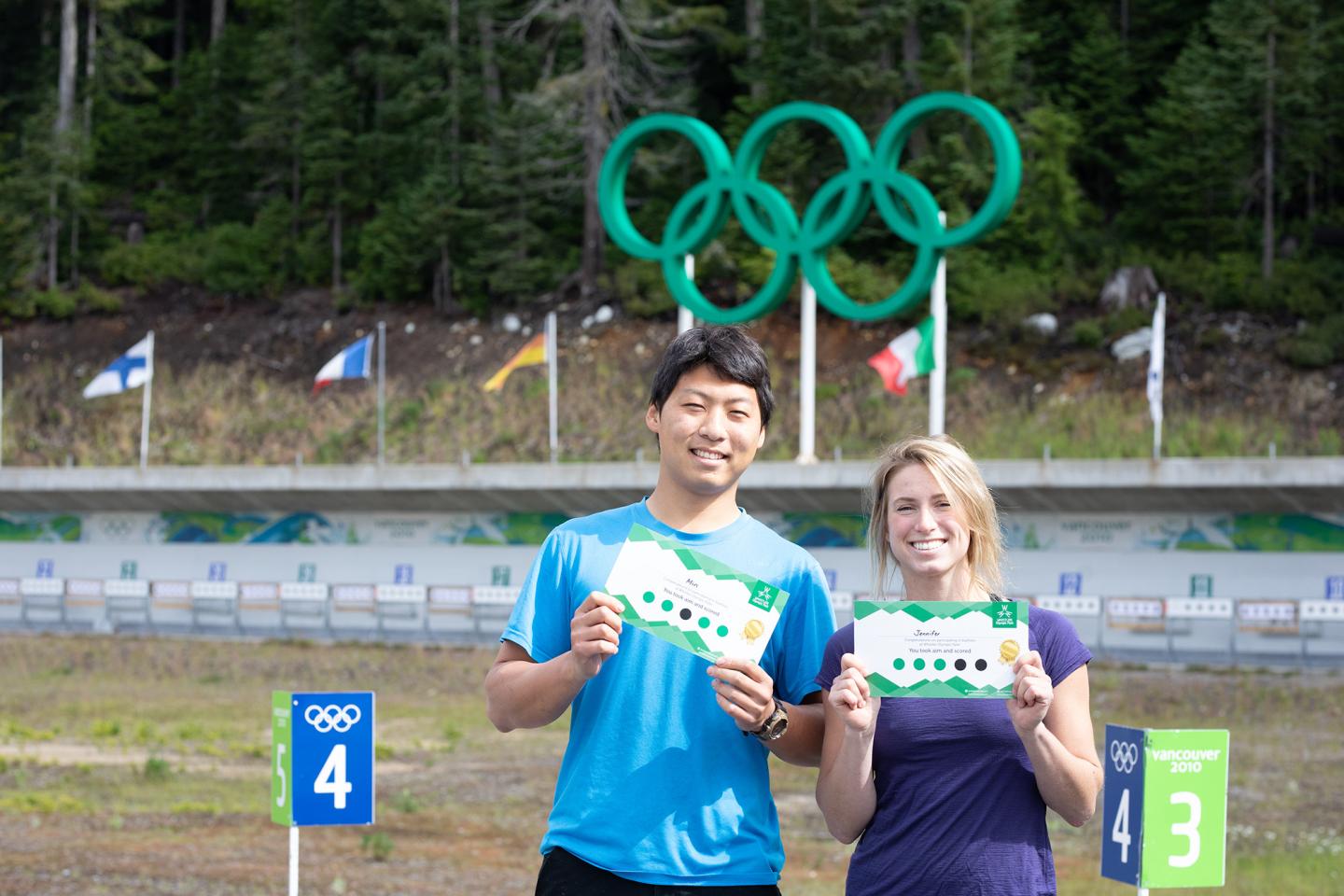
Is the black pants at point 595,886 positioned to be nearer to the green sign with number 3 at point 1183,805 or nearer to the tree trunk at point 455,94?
the green sign with number 3 at point 1183,805

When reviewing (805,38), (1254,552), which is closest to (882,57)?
(805,38)

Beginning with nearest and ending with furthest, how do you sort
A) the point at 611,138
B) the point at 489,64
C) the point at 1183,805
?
the point at 1183,805 → the point at 611,138 → the point at 489,64

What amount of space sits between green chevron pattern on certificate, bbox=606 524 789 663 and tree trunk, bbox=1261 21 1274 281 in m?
31.7

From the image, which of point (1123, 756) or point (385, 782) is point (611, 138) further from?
point (1123, 756)

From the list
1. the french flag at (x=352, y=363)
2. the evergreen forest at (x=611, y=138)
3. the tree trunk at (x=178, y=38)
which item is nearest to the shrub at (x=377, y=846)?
the french flag at (x=352, y=363)

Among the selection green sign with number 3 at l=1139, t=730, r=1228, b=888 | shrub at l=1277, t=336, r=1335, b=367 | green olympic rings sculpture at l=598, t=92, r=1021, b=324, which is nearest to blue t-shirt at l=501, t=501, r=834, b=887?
green sign with number 3 at l=1139, t=730, r=1228, b=888

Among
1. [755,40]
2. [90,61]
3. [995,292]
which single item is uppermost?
[90,61]

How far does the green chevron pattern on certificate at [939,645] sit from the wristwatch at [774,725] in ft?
0.64

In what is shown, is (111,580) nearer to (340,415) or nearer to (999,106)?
(340,415)

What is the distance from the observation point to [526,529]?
26.1 metres

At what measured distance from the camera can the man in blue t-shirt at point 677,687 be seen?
10.9 feet

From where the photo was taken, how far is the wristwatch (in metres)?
3.28

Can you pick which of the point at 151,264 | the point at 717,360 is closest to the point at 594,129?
the point at 151,264

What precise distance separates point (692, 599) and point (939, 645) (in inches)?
20.1
